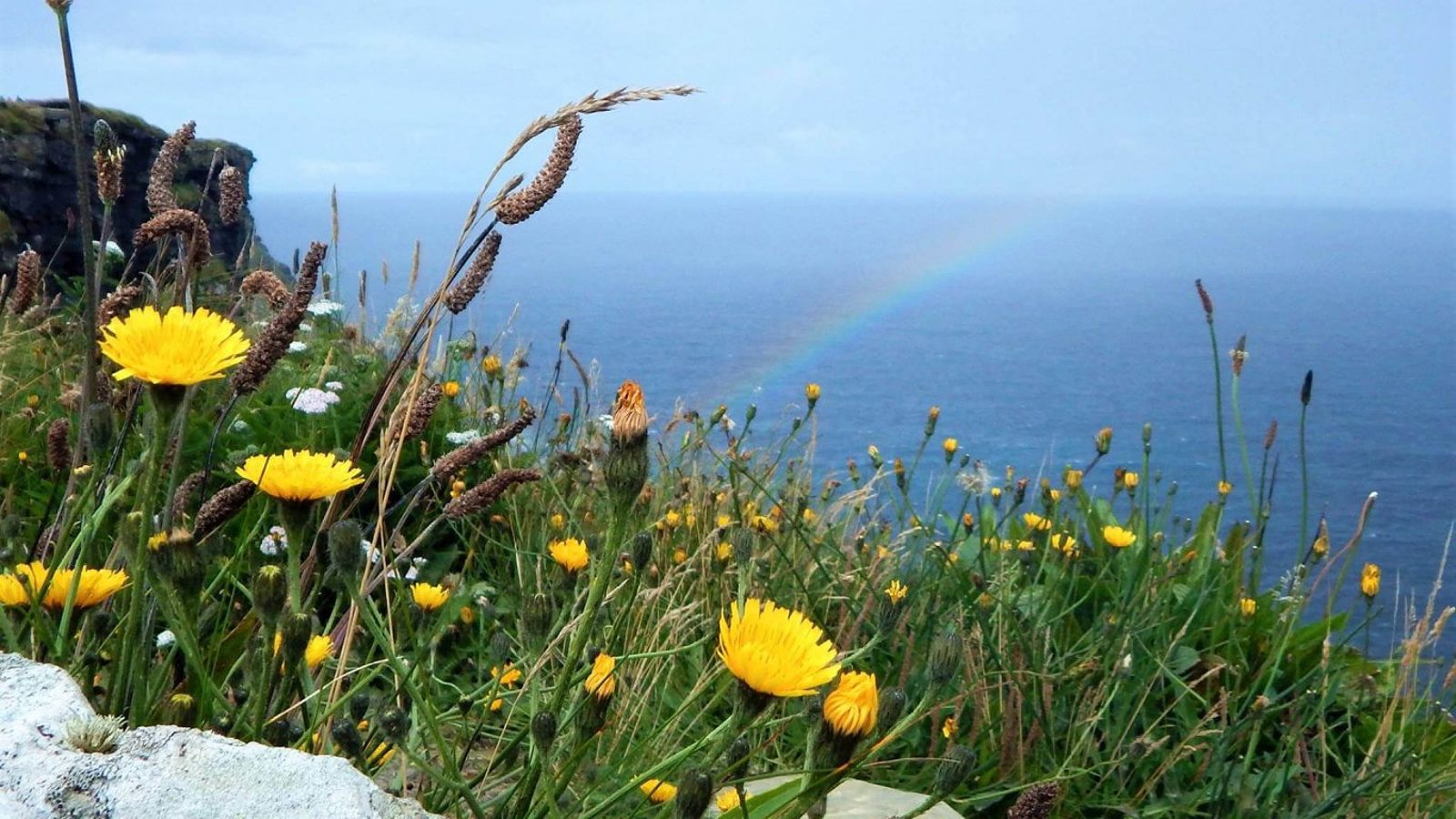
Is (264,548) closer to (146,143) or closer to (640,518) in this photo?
(640,518)

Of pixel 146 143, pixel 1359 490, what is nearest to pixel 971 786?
pixel 146 143

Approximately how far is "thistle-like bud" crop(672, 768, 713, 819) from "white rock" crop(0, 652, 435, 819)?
24cm

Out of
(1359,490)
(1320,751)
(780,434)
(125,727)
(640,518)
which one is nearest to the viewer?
(125,727)

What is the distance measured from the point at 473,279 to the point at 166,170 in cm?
51

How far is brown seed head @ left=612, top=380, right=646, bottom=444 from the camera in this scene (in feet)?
3.63

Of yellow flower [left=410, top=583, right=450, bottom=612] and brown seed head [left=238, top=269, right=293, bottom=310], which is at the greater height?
brown seed head [left=238, top=269, right=293, bottom=310]

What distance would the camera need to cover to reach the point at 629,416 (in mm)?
1112

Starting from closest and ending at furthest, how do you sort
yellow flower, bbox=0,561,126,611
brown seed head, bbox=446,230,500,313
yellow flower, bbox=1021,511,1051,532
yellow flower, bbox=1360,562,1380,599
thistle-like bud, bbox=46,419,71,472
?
yellow flower, bbox=0,561,126,611 → brown seed head, bbox=446,230,500,313 → thistle-like bud, bbox=46,419,71,472 → yellow flower, bbox=1360,562,1380,599 → yellow flower, bbox=1021,511,1051,532

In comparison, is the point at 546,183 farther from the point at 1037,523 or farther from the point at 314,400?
the point at 1037,523

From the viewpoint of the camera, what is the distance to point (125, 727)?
49.0 inches

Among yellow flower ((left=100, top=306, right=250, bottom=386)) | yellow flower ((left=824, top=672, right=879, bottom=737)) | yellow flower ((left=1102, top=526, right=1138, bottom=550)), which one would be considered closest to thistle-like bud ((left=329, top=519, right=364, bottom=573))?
yellow flower ((left=100, top=306, right=250, bottom=386))

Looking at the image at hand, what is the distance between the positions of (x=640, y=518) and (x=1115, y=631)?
4.70ft

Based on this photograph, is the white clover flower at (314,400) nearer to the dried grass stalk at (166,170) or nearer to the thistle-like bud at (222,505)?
the dried grass stalk at (166,170)

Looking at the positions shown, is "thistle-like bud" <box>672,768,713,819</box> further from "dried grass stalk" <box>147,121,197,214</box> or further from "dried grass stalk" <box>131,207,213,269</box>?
"dried grass stalk" <box>147,121,197,214</box>
